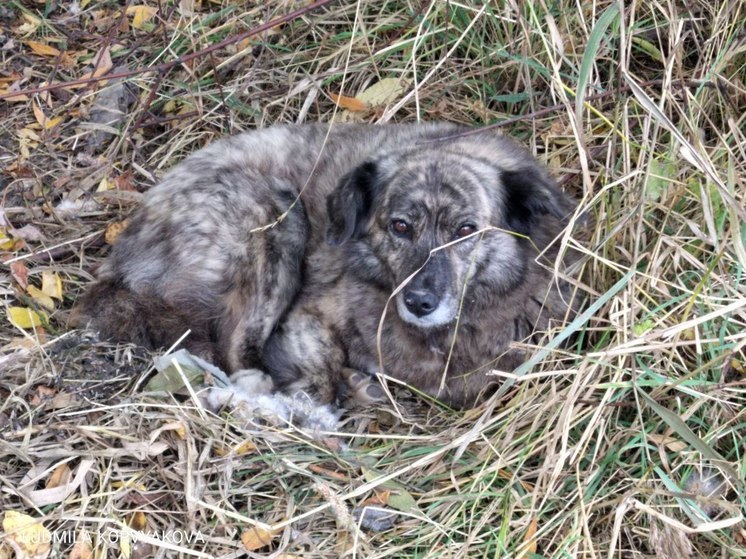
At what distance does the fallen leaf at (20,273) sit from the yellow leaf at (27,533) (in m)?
1.44

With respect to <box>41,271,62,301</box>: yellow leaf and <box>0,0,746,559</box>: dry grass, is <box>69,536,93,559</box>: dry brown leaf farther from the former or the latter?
<box>41,271,62,301</box>: yellow leaf

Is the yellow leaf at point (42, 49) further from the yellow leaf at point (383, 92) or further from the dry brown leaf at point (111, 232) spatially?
the yellow leaf at point (383, 92)

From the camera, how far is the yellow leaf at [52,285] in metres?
4.30

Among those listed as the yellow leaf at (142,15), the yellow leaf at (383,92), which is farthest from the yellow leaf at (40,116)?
the yellow leaf at (383,92)

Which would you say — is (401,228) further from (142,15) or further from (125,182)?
(142,15)

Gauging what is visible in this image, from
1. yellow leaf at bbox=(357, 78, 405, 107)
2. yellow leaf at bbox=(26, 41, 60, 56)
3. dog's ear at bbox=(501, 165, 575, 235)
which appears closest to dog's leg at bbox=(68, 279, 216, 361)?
dog's ear at bbox=(501, 165, 575, 235)

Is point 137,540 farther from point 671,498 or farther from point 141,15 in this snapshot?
point 141,15

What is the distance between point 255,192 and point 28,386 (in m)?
1.36

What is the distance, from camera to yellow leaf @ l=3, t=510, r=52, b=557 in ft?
9.93

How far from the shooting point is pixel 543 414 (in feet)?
11.3

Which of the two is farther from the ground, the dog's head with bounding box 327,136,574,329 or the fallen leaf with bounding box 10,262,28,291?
the dog's head with bounding box 327,136,574,329

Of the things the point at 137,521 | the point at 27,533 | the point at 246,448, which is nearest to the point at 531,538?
the point at 246,448

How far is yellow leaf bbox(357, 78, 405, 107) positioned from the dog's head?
103 cm

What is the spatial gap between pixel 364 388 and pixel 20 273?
→ 1.76 m
